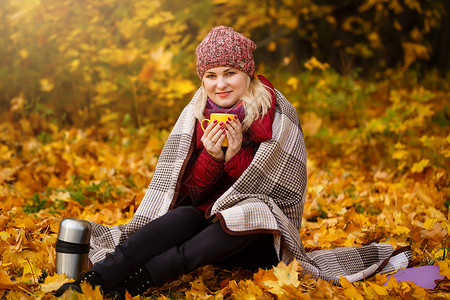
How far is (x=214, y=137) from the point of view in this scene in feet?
7.73

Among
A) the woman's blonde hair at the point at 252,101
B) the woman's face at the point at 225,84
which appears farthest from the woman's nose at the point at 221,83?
the woman's blonde hair at the point at 252,101

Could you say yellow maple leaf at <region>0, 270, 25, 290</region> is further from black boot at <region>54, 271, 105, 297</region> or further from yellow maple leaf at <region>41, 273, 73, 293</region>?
black boot at <region>54, 271, 105, 297</region>

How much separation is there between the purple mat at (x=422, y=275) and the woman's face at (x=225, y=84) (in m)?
1.15

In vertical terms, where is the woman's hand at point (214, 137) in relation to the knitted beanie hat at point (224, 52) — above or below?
below

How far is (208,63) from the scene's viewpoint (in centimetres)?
249

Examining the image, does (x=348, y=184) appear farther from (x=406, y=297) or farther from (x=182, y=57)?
(x=182, y=57)

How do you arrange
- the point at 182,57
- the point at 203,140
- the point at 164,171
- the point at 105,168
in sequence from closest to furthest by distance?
1. the point at 203,140
2. the point at 164,171
3. the point at 105,168
4. the point at 182,57

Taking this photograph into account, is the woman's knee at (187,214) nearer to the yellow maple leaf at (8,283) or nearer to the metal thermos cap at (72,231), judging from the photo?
the metal thermos cap at (72,231)

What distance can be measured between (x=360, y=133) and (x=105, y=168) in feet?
8.89

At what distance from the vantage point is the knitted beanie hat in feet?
8.09

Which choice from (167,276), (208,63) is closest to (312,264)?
(167,276)

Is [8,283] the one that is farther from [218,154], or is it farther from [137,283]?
[218,154]

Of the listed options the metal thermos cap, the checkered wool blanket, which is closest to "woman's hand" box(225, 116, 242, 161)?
the checkered wool blanket

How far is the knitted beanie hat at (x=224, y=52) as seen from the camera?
247 centimetres
